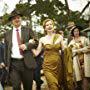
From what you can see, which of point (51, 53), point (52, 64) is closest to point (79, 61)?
point (52, 64)

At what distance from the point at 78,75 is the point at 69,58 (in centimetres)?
77

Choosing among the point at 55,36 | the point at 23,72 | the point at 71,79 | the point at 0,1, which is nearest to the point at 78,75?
the point at 71,79

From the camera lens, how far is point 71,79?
9.02 m

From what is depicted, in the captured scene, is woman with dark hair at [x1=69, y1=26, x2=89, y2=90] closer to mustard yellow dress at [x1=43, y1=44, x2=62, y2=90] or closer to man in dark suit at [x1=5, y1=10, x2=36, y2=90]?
mustard yellow dress at [x1=43, y1=44, x2=62, y2=90]

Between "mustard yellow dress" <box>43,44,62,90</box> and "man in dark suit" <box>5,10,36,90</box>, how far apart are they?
647mm

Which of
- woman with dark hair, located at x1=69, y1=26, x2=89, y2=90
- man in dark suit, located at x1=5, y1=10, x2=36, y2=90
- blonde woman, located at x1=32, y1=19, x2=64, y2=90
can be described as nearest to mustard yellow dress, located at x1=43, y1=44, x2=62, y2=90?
blonde woman, located at x1=32, y1=19, x2=64, y2=90

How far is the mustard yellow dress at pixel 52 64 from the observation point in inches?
341

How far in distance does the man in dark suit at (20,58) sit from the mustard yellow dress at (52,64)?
25.5 inches

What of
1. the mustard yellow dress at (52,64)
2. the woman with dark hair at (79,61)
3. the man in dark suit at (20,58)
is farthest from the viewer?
the woman with dark hair at (79,61)

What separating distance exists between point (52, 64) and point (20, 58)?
1013mm

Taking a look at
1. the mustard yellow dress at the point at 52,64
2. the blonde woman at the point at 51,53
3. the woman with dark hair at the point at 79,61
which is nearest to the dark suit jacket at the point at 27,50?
the blonde woman at the point at 51,53

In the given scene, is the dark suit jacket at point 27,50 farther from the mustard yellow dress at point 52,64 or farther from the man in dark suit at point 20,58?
the mustard yellow dress at point 52,64

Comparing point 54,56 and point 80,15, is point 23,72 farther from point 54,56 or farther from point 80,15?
point 80,15

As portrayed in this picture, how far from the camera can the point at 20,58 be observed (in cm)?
809
